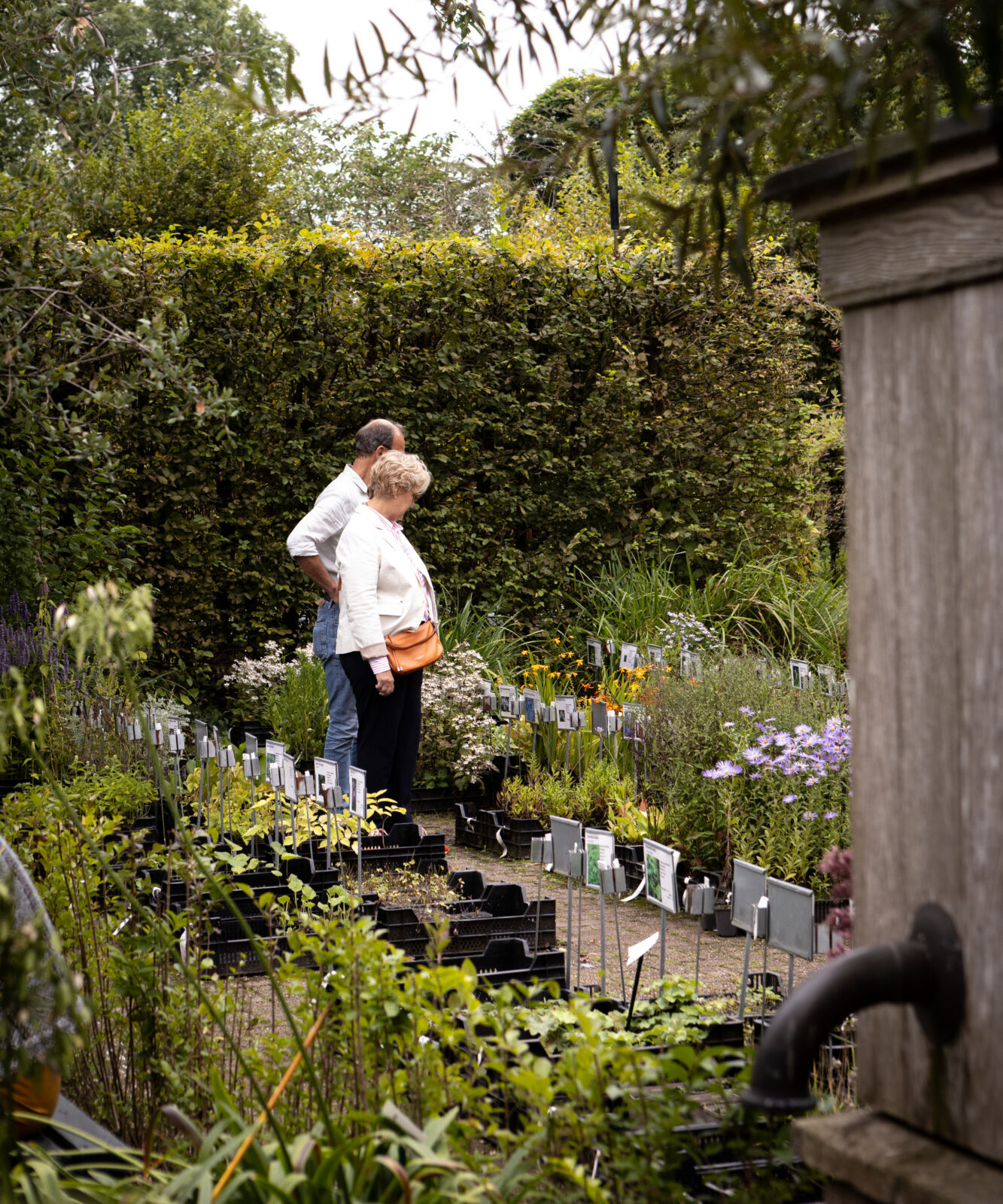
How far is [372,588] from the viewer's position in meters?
4.58

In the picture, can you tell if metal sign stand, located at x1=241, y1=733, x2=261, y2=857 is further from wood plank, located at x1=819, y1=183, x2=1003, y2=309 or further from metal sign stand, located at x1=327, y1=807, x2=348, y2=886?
wood plank, located at x1=819, y1=183, x2=1003, y2=309

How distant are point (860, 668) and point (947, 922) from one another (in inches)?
10.5

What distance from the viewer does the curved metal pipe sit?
43.4 inches

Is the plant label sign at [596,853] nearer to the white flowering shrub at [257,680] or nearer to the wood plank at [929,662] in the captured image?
the wood plank at [929,662]

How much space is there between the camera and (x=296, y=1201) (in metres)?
1.40

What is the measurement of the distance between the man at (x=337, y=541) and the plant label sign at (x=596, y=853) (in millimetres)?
2246

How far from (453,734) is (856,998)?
5.05 meters

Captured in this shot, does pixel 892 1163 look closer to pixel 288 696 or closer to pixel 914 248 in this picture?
pixel 914 248

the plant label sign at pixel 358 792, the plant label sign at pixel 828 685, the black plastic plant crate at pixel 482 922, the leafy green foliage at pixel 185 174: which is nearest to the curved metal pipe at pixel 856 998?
the black plastic plant crate at pixel 482 922

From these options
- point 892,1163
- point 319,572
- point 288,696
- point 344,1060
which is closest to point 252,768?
Answer: point 319,572

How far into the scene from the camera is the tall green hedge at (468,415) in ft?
24.4

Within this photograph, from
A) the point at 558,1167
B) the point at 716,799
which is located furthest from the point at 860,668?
the point at 716,799

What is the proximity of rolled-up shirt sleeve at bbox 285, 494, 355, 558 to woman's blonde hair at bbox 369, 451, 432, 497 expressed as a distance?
495 millimetres

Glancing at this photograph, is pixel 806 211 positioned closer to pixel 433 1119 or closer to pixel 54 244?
pixel 433 1119
